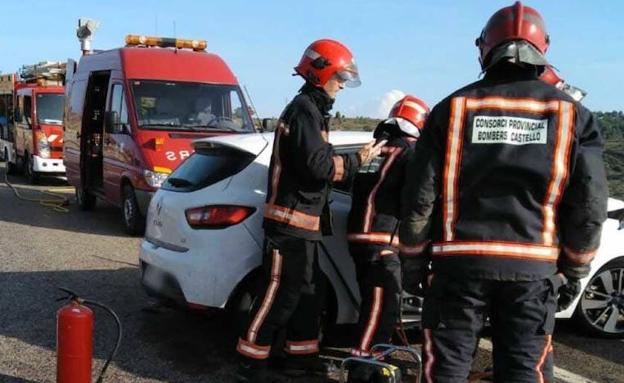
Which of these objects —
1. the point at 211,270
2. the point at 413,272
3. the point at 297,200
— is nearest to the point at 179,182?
the point at 211,270

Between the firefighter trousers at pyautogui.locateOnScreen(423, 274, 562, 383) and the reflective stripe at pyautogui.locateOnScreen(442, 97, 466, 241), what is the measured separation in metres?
0.22

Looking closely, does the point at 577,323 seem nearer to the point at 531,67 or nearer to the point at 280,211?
the point at 280,211

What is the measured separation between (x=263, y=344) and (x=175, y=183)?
5.31ft

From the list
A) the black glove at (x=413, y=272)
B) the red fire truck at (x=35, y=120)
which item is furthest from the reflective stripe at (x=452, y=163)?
the red fire truck at (x=35, y=120)

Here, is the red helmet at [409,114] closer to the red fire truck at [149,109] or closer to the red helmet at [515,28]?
the red helmet at [515,28]

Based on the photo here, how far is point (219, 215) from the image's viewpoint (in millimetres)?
4742

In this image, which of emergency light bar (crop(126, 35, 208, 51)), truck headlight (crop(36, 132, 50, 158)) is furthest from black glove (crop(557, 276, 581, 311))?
truck headlight (crop(36, 132, 50, 158))

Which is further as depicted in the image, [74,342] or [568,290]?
[74,342]

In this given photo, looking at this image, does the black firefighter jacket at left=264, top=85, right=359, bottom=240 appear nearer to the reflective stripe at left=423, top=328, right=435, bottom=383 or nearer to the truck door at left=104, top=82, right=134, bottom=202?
the reflective stripe at left=423, top=328, right=435, bottom=383

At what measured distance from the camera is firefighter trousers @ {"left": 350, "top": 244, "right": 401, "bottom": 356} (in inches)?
168

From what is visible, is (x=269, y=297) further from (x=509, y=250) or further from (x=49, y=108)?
(x=49, y=108)

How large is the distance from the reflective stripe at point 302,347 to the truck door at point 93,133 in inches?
307

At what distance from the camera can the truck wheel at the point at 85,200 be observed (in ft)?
40.0

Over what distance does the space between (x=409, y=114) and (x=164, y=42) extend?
7.89 metres
